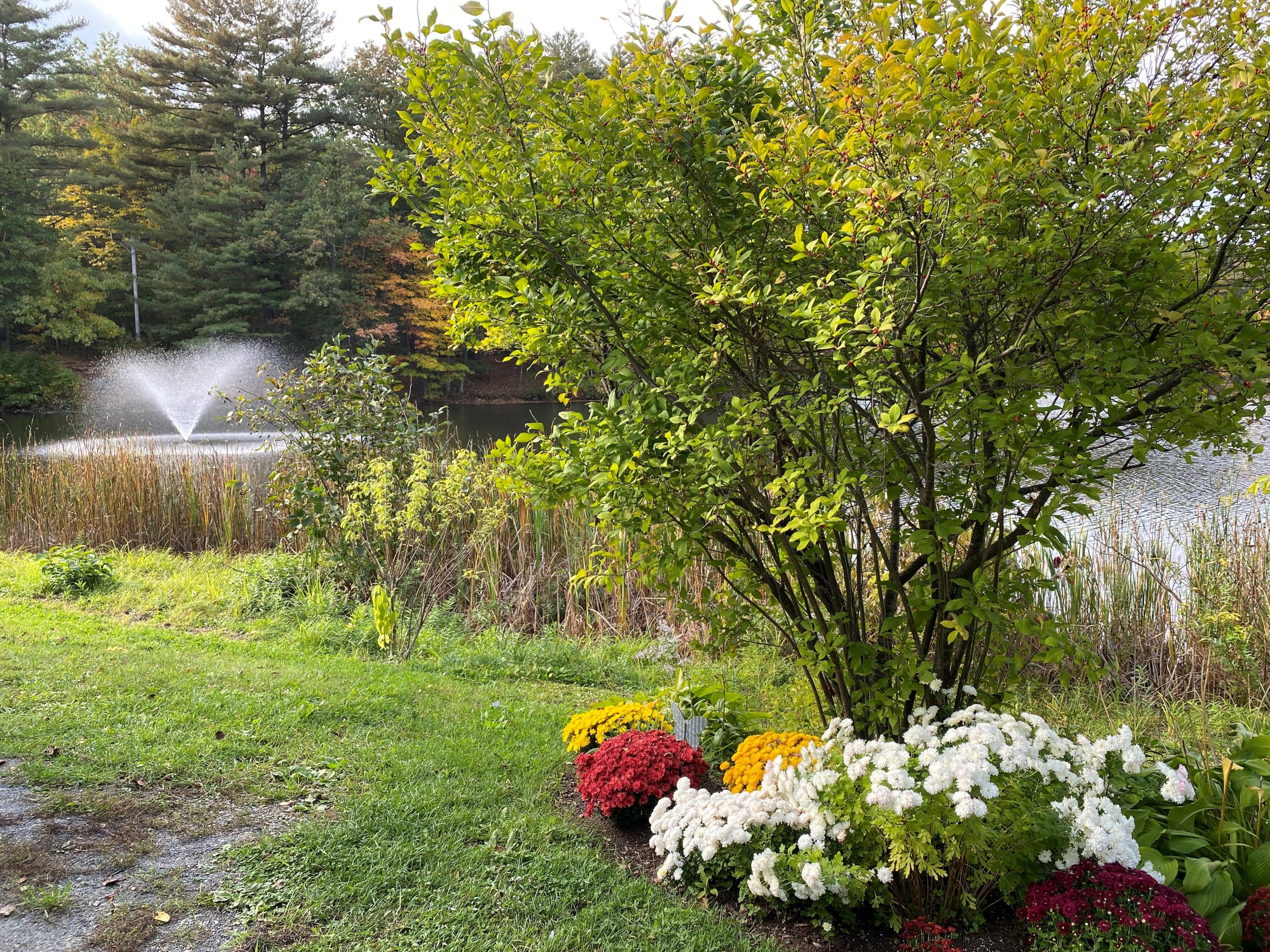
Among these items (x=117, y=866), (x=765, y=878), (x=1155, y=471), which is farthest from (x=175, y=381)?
(x=765, y=878)

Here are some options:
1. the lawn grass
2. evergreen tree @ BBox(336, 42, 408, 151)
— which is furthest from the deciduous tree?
evergreen tree @ BBox(336, 42, 408, 151)

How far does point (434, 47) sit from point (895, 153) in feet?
4.35

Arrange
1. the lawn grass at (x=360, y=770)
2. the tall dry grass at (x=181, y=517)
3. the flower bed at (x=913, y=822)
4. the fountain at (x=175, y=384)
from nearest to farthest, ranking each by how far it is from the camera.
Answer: the flower bed at (x=913, y=822) < the lawn grass at (x=360, y=770) < the tall dry grass at (x=181, y=517) < the fountain at (x=175, y=384)

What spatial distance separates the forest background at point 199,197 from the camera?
25594 millimetres

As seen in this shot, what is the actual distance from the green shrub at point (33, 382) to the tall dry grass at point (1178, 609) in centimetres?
2799

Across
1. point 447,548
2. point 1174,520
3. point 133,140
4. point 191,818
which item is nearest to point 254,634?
point 447,548

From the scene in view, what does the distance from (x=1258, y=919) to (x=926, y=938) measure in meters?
0.90

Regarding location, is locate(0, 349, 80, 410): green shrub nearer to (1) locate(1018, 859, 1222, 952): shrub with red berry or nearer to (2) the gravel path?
(2) the gravel path

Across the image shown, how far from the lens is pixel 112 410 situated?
25.5 meters

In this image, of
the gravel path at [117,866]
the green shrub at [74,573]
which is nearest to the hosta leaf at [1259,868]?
the gravel path at [117,866]

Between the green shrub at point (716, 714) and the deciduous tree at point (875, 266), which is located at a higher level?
the deciduous tree at point (875, 266)

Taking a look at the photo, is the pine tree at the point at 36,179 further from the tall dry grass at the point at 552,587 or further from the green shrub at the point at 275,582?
the tall dry grass at the point at 552,587

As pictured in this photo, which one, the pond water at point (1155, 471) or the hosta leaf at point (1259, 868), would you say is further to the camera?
the pond water at point (1155, 471)

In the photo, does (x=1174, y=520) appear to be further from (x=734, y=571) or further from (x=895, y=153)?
(x=895, y=153)
